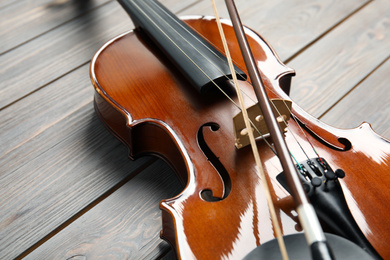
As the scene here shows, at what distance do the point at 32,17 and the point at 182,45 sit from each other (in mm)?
696

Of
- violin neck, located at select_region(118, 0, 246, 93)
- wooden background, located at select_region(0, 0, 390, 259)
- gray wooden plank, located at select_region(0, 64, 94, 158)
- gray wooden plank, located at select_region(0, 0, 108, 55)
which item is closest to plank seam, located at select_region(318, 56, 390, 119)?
wooden background, located at select_region(0, 0, 390, 259)

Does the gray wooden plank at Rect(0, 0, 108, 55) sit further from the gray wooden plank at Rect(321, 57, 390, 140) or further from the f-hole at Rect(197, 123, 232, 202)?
the gray wooden plank at Rect(321, 57, 390, 140)

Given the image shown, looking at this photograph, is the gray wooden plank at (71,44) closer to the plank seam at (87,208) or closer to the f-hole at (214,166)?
the plank seam at (87,208)

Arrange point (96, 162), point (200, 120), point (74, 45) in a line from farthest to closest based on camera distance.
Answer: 1. point (74, 45)
2. point (96, 162)
3. point (200, 120)

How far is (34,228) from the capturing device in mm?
746

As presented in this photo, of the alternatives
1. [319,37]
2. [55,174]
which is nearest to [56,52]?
[55,174]

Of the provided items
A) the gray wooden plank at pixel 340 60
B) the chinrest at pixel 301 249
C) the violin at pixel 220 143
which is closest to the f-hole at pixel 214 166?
the violin at pixel 220 143

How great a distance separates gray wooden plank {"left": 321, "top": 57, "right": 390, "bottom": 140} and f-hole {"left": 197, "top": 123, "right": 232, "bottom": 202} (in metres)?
0.42

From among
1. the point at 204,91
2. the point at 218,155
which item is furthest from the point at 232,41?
the point at 218,155

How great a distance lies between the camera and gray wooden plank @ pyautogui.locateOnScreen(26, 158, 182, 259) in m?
0.71

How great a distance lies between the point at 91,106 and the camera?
3.21 feet

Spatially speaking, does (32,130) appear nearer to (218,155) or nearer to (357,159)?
(218,155)

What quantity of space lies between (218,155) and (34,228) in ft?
1.37

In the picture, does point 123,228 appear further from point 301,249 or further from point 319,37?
point 319,37
